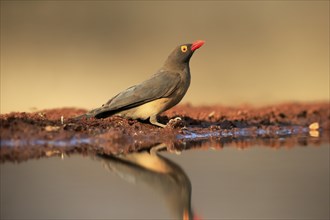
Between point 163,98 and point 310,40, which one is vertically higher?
point 310,40

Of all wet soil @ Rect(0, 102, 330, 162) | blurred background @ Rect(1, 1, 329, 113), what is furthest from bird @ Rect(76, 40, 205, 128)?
blurred background @ Rect(1, 1, 329, 113)

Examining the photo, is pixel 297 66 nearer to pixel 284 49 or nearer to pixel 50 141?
pixel 284 49

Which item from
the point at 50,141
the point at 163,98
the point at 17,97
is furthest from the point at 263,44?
the point at 50,141

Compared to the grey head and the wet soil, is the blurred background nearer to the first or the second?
the wet soil

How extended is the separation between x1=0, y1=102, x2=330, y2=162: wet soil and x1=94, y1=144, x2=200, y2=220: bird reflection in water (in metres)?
0.36

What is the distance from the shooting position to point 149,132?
20.6ft

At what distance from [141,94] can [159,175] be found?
2704 millimetres

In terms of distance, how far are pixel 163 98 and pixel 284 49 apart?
6.94m

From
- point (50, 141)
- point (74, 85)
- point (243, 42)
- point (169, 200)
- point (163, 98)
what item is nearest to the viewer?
point (169, 200)

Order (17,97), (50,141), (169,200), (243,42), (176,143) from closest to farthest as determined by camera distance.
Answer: (169,200)
(50,141)
(176,143)
(17,97)
(243,42)

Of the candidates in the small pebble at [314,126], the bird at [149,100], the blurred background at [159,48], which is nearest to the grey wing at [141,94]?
the bird at [149,100]

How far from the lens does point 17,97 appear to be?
10422 mm

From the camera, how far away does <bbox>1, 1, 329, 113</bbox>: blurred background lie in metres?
11.3

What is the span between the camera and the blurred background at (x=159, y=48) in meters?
11.3
